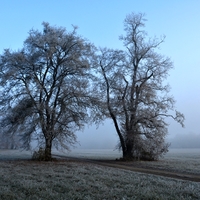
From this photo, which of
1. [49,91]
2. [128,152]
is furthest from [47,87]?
[128,152]

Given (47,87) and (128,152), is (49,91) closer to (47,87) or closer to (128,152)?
(47,87)

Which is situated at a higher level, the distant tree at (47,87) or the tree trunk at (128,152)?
the distant tree at (47,87)

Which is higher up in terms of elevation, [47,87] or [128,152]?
[47,87]

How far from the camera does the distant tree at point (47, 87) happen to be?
27.8m

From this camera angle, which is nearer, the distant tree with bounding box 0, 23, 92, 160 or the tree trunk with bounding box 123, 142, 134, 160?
the distant tree with bounding box 0, 23, 92, 160

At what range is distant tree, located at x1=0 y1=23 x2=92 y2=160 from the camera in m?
27.8

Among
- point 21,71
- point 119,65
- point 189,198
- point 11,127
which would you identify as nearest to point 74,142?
point 11,127

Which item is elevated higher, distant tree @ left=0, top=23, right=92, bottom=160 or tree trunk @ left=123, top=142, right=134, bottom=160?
distant tree @ left=0, top=23, right=92, bottom=160

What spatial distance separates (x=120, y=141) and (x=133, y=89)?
288 inches

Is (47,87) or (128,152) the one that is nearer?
(47,87)

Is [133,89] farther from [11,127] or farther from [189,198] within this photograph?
[189,198]

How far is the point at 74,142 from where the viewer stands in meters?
29.8

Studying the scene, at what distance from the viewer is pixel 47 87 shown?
96.2ft

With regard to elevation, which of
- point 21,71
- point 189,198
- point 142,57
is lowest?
point 189,198
